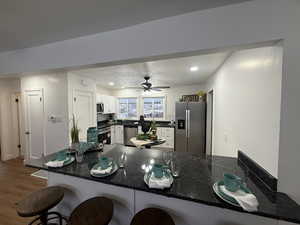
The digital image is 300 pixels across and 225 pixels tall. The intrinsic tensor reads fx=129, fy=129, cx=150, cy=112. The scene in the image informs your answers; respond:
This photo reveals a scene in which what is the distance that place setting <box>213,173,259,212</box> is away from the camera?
82 centimetres

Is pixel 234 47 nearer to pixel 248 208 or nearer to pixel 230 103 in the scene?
pixel 230 103

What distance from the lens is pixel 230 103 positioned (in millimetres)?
1964

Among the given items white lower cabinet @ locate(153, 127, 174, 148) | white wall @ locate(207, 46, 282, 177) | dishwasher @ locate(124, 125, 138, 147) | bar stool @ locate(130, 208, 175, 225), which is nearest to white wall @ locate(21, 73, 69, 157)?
dishwasher @ locate(124, 125, 138, 147)

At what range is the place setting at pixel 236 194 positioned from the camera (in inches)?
32.3

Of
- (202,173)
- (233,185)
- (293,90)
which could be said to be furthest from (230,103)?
(233,185)

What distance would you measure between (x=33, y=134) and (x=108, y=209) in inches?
140

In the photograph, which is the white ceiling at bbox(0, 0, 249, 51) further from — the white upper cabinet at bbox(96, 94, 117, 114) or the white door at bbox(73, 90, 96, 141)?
the white upper cabinet at bbox(96, 94, 117, 114)

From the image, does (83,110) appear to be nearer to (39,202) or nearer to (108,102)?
(108,102)

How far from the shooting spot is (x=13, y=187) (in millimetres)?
2449

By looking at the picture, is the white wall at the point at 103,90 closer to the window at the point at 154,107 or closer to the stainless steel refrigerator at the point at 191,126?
the window at the point at 154,107

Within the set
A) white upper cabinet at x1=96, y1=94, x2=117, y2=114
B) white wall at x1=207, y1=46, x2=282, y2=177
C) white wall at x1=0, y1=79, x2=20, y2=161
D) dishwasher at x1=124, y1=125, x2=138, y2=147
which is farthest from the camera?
dishwasher at x1=124, y1=125, x2=138, y2=147

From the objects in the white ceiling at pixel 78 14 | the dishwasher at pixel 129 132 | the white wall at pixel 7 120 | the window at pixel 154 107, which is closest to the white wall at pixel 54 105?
the white wall at pixel 7 120

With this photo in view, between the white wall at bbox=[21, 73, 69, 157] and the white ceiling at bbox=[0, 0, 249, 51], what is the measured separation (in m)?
1.51

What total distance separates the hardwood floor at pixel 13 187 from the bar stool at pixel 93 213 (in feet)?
4.70
